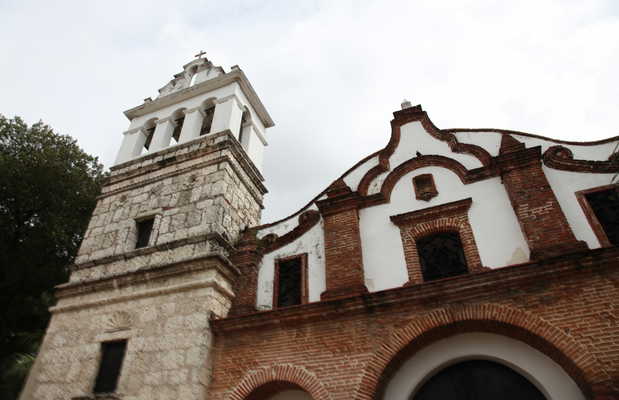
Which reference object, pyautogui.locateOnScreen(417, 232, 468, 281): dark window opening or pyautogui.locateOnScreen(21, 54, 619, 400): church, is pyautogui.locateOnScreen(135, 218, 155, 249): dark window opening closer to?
pyautogui.locateOnScreen(21, 54, 619, 400): church

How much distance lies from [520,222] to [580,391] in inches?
104

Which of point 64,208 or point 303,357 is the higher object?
point 64,208

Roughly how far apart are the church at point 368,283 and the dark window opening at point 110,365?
4 centimetres

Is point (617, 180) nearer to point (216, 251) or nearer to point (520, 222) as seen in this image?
point (520, 222)

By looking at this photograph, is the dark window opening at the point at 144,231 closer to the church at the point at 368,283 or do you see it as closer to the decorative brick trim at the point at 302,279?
the church at the point at 368,283

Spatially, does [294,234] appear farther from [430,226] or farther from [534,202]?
[534,202]

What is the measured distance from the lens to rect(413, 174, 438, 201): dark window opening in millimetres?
8211

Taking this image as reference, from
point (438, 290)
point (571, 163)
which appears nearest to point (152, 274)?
point (438, 290)

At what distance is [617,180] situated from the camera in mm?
7098

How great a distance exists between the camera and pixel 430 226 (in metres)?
7.78

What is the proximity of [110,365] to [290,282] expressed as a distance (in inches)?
146

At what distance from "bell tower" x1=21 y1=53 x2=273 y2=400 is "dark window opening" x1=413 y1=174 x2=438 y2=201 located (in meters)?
4.13

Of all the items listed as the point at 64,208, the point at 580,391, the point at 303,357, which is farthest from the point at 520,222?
the point at 64,208

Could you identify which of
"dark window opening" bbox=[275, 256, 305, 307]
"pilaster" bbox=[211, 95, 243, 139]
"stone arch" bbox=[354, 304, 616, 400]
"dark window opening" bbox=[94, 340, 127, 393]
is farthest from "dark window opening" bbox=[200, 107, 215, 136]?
"stone arch" bbox=[354, 304, 616, 400]
